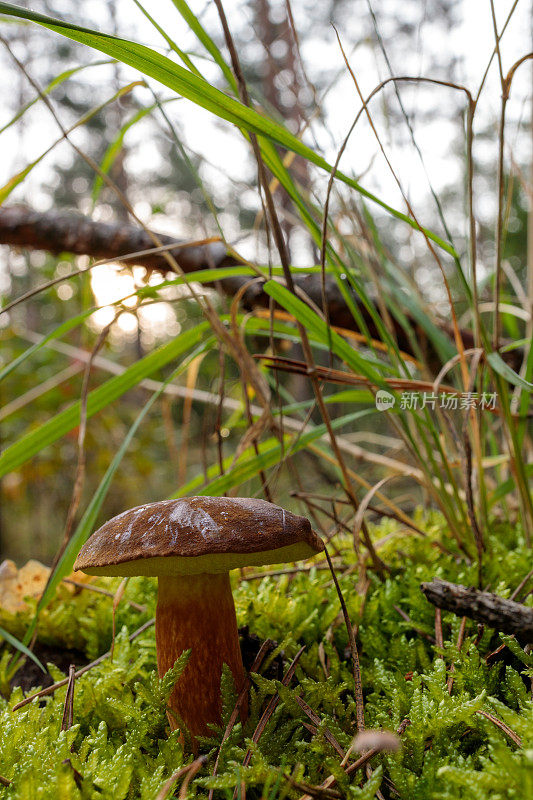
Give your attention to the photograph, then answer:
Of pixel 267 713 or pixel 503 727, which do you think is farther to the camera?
pixel 267 713

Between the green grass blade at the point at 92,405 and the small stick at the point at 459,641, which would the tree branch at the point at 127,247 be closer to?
the green grass blade at the point at 92,405

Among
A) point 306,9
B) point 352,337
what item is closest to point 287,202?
point 306,9

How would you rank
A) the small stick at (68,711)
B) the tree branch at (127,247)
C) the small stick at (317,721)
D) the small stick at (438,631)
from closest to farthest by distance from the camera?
the small stick at (317,721), the small stick at (68,711), the small stick at (438,631), the tree branch at (127,247)

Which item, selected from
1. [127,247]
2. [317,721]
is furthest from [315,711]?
[127,247]

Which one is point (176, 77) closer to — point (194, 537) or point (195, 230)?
point (194, 537)

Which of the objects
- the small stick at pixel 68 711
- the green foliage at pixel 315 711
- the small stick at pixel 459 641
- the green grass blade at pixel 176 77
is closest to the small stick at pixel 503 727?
the green foliage at pixel 315 711

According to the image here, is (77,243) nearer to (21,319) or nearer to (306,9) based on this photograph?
(306,9)
